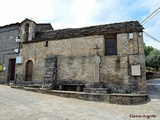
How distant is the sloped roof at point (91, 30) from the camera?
10369 millimetres

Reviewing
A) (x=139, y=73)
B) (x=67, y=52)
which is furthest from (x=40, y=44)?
(x=139, y=73)

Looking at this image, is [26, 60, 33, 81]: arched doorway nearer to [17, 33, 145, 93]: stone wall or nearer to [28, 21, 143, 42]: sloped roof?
[17, 33, 145, 93]: stone wall

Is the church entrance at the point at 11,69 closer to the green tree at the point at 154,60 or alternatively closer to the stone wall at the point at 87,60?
the stone wall at the point at 87,60

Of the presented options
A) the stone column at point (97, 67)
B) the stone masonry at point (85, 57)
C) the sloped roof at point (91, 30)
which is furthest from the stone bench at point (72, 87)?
the sloped roof at point (91, 30)

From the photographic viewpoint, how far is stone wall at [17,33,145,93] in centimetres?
977

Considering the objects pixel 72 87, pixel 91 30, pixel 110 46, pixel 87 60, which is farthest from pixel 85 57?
pixel 72 87

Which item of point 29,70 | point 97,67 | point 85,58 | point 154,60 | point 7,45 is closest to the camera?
point 97,67

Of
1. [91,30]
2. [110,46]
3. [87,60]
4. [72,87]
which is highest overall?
[91,30]

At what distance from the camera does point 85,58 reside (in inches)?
436

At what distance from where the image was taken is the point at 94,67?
10617 millimetres

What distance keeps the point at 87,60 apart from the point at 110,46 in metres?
2.09

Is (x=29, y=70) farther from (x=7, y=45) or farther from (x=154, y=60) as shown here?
(x=154, y=60)

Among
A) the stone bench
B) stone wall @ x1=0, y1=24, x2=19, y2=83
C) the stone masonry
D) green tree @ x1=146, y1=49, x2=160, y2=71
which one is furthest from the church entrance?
green tree @ x1=146, y1=49, x2=160, y2=71

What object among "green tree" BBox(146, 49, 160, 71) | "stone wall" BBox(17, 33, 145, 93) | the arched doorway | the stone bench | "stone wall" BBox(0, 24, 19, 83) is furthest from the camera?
"green tree" BBox(146, 49, 160, 71)
